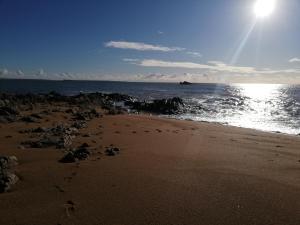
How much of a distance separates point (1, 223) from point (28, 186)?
142 cm

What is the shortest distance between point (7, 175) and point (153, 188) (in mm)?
2793

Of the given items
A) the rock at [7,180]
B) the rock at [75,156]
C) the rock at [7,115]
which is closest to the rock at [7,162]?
the rock at [7,180]

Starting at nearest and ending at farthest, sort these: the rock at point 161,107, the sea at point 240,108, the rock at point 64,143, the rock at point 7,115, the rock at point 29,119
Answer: the rock at point 64,143, the rock at point 7,115, the rock at point 29,119, the sea at point 240,108, the rock at point 161,107

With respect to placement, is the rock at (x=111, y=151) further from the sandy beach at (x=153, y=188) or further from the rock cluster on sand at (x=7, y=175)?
the rock cluster on sand at (x=7, y=175)

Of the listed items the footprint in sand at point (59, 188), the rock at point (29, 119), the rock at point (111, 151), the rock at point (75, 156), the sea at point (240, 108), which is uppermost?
the rock at point (75, 156)

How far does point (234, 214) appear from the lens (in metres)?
4.95

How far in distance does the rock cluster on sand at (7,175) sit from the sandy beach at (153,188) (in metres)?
0.13

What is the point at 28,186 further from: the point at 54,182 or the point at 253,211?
the point at 253,211

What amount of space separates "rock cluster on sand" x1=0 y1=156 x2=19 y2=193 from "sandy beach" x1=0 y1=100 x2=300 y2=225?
13 centimetres

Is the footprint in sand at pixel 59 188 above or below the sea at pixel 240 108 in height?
above

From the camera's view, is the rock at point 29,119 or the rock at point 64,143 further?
the rock at point 29,119

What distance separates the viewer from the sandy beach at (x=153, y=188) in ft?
15.9

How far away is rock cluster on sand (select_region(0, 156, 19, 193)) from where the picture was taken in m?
5.69

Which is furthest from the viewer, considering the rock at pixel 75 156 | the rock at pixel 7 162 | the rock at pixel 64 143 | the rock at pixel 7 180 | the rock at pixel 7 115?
the rock at pixel 7 115
